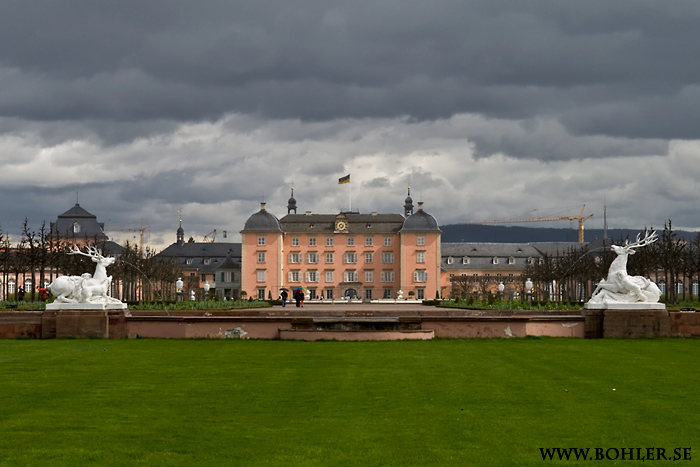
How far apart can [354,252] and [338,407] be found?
103 m

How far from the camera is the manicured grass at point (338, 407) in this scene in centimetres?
950

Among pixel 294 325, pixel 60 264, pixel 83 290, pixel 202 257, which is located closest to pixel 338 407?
pixel 294 325

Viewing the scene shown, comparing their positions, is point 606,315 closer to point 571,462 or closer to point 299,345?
point 299,345

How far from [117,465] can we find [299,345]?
45.7ft

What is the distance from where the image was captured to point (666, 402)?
12.5 m

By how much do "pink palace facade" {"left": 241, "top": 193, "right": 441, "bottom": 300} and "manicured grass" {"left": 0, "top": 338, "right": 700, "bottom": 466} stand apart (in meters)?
92.4

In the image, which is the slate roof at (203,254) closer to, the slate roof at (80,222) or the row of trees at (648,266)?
the slate roof at (80,222)

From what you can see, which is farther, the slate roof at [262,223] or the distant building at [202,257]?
the distant building at [202,257]

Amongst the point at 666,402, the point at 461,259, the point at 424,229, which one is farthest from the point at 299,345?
the point at 461,259

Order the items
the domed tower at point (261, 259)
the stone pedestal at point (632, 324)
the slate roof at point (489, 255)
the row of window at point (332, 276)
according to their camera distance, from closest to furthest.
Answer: the stone pedestal at point (632, 324) → the domed tower at point (261, 259) → the row of window at point (332, 276) → the slate roof at point (489, 255)

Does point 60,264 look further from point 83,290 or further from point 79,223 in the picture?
point 79,223

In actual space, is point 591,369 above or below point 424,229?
below

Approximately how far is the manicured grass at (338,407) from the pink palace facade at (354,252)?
92.4 meters

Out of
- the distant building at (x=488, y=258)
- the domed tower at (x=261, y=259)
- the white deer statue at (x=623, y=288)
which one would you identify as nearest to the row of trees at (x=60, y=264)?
the domed tower at (x=261, y=259)
